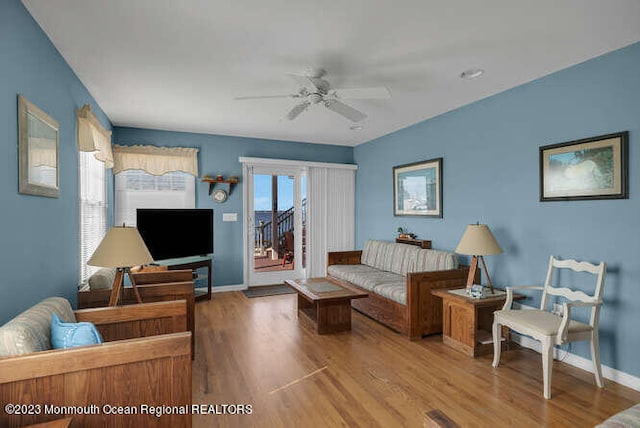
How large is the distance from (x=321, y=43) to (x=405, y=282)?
A: 2.81 meters

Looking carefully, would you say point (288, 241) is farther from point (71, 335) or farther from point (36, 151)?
point (71, 335)

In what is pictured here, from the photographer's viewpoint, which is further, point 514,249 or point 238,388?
point 514,249

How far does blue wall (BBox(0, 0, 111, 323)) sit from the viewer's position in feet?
5.73

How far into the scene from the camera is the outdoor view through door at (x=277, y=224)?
5.79m

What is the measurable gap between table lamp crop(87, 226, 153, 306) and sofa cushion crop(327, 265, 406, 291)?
269cm

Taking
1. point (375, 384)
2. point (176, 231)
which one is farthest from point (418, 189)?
point (176, 231)

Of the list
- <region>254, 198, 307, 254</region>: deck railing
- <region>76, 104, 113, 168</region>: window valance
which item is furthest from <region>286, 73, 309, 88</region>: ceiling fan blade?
<region>254, 198, 307, 254</region>: deck railing

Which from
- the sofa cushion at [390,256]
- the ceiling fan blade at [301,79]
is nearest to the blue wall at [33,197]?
the ceiling fan blade at [301,79]

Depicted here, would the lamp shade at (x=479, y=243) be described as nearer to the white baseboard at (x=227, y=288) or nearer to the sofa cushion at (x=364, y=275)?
the sofa cushion at (x=364, y=275)

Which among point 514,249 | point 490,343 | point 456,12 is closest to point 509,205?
point 514,249

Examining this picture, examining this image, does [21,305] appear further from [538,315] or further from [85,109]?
[538,315]

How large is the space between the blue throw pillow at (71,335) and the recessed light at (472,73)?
133 inches

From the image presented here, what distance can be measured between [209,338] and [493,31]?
3.73 m

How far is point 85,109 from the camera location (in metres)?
2.97
